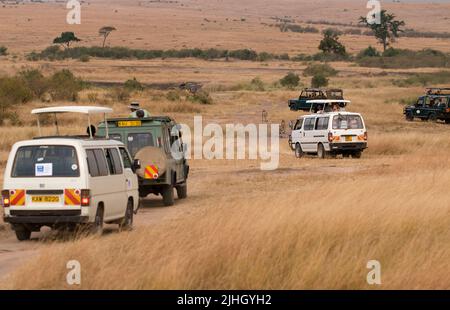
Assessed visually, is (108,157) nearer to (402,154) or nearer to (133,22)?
(402,154)

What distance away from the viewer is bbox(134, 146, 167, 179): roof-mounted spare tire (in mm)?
22344

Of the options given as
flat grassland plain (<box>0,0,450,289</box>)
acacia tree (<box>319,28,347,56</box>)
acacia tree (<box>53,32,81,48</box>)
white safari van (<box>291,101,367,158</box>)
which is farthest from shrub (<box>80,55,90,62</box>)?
white safari van (<box>291,101,367,158</box>)

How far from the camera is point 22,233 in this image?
1719 cm

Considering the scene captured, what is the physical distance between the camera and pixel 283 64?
416ft

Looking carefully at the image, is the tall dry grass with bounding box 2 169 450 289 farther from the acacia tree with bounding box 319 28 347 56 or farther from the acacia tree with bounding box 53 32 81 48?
the acacia tree with bounding box 53 32 81 48

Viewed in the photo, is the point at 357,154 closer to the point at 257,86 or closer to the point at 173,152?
the point at 173,152

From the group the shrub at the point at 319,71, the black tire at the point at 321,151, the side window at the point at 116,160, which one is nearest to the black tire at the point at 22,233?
the side window at the point at 116,160

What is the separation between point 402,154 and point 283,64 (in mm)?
89159

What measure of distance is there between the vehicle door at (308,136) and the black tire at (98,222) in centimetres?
2121

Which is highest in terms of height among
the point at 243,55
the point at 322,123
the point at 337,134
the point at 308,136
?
the point at 322,123

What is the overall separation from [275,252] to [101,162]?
18.5 ft

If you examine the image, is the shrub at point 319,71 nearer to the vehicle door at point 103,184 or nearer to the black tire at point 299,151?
the black tire at point 299,151

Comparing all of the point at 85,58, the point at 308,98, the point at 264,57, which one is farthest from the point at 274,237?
the point at 264,57

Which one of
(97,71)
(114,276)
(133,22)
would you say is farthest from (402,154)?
(133,22)
